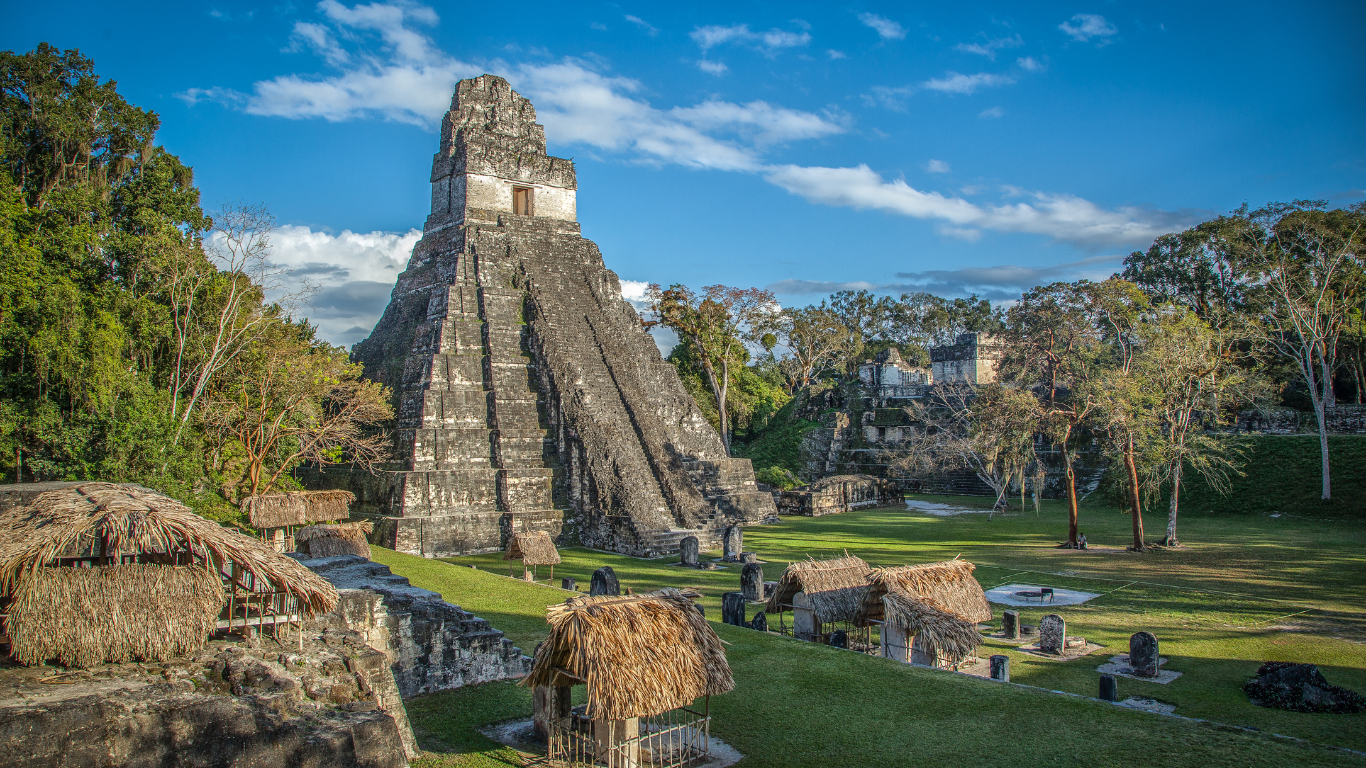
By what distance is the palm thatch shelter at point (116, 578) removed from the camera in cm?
519

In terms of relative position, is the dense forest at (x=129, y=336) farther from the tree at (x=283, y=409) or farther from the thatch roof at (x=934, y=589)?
the thatch roof at (x=934, y=589)

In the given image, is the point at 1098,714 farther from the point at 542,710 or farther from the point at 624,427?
the point at 624,427

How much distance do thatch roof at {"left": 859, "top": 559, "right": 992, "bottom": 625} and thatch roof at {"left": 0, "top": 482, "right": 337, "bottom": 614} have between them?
6.51 m

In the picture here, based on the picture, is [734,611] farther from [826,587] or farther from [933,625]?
[933,625]

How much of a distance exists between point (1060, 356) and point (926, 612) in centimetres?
1294

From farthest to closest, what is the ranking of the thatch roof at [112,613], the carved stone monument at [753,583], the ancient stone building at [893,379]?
the ancient stone building at [893,379]
the carved stone monument at [753,583]
the thatch roof at [112,613]

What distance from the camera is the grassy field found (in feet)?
21.7

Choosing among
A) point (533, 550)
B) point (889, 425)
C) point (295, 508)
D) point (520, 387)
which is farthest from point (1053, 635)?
point (889, 425)

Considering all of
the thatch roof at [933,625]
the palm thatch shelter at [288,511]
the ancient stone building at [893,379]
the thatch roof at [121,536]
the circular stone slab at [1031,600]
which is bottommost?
the circular stone slab at [1031,600]

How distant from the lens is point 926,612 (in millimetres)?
9328

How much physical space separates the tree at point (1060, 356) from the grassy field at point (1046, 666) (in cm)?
278

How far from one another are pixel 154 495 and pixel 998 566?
47.0ft

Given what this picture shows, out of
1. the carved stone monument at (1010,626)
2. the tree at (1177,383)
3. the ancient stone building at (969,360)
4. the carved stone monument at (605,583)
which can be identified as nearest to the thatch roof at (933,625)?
the carved stone monument at (1010,626)

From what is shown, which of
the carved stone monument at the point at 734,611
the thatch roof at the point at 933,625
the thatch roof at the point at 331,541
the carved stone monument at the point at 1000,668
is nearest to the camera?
the carved stone monument at the point at 1000,668
